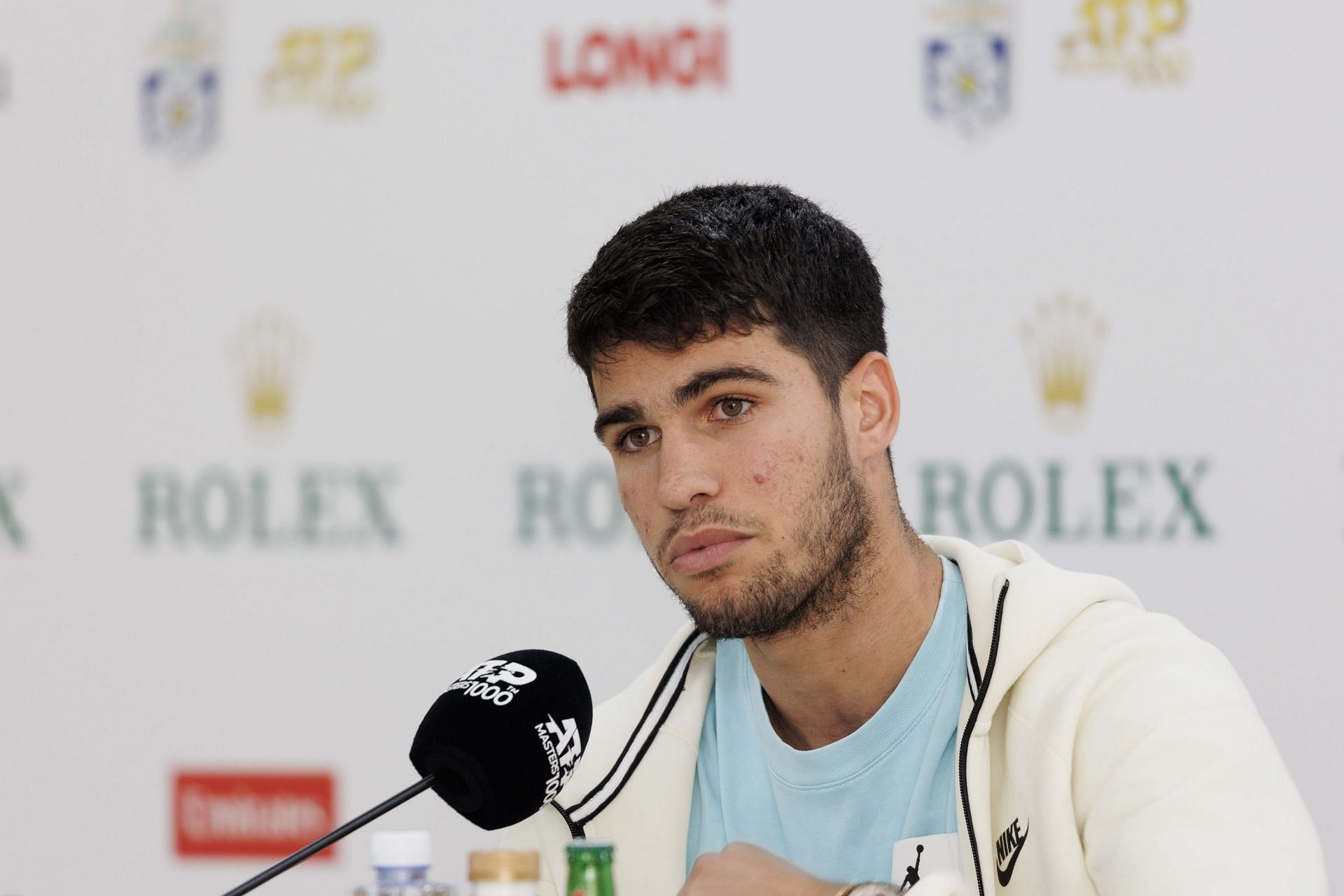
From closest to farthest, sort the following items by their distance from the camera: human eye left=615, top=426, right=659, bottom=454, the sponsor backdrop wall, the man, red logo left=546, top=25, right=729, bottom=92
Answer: the man → human eye left=615, top=426, right=659, bottom=454 → the sponsor backdrop wall → red logo left=546, top=25, right=729, bottom=92

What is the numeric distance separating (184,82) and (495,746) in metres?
1.88

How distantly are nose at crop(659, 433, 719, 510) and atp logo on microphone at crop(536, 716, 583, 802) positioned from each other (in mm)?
301

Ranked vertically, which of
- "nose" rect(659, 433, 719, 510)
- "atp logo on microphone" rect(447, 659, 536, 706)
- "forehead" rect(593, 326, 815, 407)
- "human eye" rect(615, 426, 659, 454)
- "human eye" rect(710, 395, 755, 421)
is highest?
"forehead" rect(593, 326, 815, 407)

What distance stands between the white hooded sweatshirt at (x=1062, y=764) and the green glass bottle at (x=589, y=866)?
0.48 m

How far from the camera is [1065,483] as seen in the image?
7.48 ft

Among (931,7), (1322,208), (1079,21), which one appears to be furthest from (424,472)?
(1322,208)

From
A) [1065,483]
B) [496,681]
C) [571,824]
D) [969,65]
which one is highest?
[969,65]

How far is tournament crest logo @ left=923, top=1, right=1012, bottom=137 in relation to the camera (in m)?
2.32

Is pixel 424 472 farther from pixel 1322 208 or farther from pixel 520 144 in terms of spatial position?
pixel 1322 208

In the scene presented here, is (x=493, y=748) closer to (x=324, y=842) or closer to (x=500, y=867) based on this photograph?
(x=324, y=842)

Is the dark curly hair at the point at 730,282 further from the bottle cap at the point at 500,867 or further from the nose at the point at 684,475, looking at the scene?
the bottle cap at the point at 500,867

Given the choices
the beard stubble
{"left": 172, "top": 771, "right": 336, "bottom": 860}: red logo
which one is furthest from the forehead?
{"left": 172, "top": 771, "right": 336, "bottom": 860}: red logo

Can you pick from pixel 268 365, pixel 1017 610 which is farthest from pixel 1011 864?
pixel 268 365

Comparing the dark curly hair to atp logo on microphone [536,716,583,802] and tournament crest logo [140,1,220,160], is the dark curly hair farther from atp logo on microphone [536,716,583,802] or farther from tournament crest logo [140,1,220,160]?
tournament crest logo [140,1,220,160]
